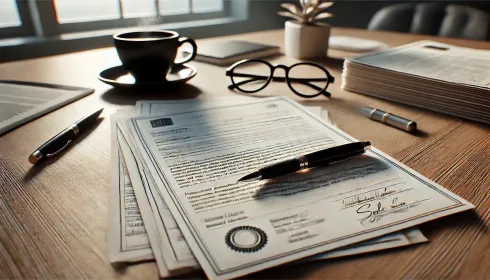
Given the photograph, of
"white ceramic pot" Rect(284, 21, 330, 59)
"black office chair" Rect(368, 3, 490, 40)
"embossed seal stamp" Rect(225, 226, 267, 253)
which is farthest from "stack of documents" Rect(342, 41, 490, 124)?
"black office chair" Rect(368, 3, 490, 40)

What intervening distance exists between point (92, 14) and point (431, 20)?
66.4 inches

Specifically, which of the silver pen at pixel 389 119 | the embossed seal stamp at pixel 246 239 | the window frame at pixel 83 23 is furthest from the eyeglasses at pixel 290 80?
the window frame at pixel 83 23

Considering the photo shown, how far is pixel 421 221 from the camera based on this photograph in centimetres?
33

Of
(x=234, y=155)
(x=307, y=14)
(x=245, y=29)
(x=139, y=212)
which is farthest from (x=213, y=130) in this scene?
(x=245, y=29)

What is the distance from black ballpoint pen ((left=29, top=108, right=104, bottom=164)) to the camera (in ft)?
1.45

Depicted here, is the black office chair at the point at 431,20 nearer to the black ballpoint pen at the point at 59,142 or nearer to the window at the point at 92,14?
the window at the point at 92,14

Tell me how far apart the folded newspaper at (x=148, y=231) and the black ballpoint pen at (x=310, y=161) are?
2.7 inches

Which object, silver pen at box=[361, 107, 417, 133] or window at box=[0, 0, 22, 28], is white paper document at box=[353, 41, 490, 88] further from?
window at box=[0, 0, 22, 28]

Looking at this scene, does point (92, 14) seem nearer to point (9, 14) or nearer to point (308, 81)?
point (9, 14)

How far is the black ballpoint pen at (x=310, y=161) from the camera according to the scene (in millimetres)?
381

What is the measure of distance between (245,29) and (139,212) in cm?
225

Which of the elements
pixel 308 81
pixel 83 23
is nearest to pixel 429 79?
pixel 308 81

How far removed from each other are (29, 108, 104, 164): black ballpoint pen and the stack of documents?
19.3 inches

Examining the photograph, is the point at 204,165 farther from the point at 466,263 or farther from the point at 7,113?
the point at 7,113
